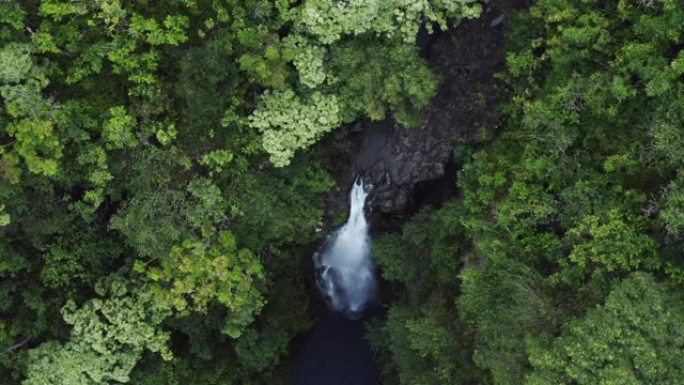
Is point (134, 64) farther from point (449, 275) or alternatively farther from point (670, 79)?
point (670, 79)

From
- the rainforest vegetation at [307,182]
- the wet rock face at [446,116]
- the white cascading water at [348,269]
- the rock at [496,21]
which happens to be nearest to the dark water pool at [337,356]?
the white cascading water at [348,269]

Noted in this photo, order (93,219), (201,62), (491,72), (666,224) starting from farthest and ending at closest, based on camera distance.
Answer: (491,72)
(93,219)
(201,62)
(666,224)

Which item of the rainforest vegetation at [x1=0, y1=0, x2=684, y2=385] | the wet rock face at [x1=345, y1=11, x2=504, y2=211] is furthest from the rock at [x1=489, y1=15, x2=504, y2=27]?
the rainforest vegetation at [x1=0, y1=0, x2=684, y2=385]

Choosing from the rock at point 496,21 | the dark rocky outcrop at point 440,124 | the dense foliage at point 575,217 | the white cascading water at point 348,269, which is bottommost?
the dense foliage at point 575,217

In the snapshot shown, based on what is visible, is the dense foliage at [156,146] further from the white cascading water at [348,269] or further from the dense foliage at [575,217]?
the white cascading water at [348,269]

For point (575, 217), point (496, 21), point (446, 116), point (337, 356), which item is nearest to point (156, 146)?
point (446, 116)

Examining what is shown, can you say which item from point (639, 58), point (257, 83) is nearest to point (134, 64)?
point (257, 83)

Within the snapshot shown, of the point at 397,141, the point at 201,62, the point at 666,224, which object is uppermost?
the point at 397,141

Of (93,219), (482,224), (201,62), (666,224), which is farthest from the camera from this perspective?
(93,219)
